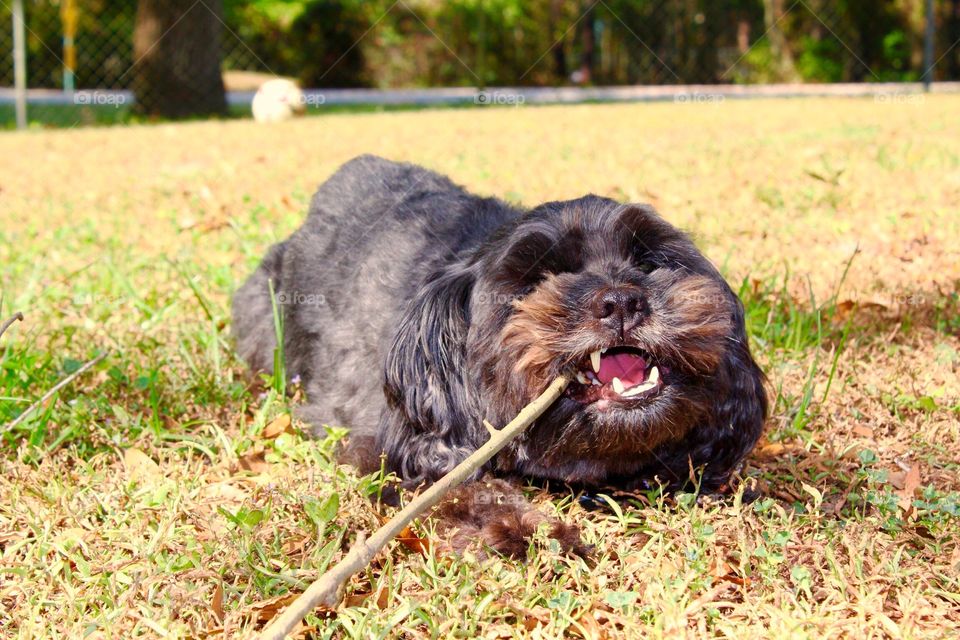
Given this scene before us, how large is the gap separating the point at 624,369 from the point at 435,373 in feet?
2.01

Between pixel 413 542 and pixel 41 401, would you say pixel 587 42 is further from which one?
pixel 413 542

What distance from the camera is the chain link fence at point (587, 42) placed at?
91.5 feet

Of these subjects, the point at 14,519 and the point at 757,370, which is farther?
the point at 757,370

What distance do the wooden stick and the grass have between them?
0.63ft

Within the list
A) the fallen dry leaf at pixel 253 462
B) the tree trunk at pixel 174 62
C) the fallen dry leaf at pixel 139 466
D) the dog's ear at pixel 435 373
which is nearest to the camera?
the dog's ear at pixel 435 373

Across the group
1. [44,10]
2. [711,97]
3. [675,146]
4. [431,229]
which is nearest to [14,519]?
[431,229]

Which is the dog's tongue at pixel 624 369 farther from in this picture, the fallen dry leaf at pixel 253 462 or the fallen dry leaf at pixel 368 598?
the fallen dry leaf at pixel 253 462

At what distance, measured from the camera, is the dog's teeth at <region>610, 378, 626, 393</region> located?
284cm

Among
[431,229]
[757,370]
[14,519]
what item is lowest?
[14,519]

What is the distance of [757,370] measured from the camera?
3162 millimetres

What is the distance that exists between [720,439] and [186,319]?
2.92 metres

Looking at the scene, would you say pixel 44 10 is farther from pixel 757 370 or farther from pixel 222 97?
pixel 757 370

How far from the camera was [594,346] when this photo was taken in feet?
8.95

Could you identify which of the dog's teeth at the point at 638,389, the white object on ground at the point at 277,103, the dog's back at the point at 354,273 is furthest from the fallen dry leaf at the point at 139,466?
the white object on ground at the point at 277,103
